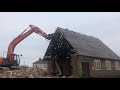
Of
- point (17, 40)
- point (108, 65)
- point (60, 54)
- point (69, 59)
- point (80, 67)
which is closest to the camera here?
point (80, 67)

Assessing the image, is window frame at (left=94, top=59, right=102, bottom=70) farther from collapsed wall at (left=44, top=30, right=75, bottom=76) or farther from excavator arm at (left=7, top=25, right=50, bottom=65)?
excavator arm at (left=7, top=25, right=50, bottom=65)

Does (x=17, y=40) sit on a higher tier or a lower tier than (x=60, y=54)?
higher

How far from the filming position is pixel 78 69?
23672 millimetres

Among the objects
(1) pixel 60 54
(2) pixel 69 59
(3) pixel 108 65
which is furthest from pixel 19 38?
(3) pixel 108 65

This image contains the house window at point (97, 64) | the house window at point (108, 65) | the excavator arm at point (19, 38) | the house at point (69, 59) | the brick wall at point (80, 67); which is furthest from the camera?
the house window at point (108, 65)

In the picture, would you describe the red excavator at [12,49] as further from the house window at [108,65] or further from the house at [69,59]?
the house window at [108,65]

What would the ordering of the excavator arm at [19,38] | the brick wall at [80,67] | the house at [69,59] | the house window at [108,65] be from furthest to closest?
the house window at [108,65], the excavator arm at [19,38], the house at [69,59], the brick wall at [80,67]

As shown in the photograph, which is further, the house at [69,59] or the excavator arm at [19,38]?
the excavator arm at [19,38]

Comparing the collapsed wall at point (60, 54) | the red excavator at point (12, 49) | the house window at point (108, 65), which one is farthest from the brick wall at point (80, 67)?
the red excavator at point (12, 49)

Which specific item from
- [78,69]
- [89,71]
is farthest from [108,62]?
[78,69]

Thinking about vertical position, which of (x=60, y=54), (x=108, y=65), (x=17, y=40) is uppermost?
(x=17, y=40)

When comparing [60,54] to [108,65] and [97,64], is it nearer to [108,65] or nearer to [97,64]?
[97,64]
